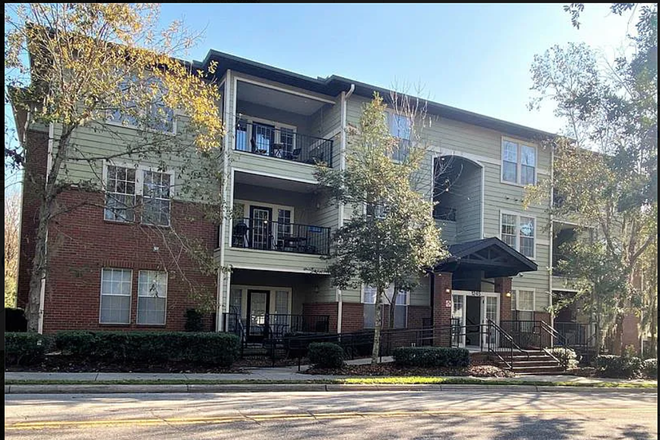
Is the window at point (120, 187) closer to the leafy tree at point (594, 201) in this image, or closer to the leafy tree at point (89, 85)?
the leafy tree at point (89, 85)

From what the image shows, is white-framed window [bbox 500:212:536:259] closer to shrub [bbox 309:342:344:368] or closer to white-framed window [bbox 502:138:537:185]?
white-framed window [bbox 502:138:537:185]

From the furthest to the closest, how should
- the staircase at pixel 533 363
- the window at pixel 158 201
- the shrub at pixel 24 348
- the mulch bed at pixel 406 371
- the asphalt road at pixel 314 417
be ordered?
the staircase at pixel 533 363 → the window at pixel 158 201 → the mulch bed at pixel 406 371 → the shrub at pixel 24 348 → the asphalt road at pixel 314 417

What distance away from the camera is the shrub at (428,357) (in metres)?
17.3

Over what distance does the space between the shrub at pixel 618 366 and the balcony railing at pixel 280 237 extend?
1001 cm

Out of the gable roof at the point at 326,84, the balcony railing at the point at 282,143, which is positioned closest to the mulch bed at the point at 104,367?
the balcony railing at the point at 282,143

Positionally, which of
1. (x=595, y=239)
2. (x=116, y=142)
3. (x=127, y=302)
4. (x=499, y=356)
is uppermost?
(x=116, y=142)

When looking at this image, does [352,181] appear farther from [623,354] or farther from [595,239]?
[623,354]

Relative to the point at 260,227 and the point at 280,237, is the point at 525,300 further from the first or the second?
the point at 260,227

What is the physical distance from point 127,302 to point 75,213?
10.6 ft

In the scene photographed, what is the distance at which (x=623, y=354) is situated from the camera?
67.7 feet

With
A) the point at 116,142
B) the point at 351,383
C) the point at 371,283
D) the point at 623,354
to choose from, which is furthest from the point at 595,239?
the point at 116,142

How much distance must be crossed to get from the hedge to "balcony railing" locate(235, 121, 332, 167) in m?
7.63

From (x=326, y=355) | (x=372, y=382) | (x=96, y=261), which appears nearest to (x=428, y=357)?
(x=326, y=355)

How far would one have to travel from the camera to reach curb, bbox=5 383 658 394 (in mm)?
11266
